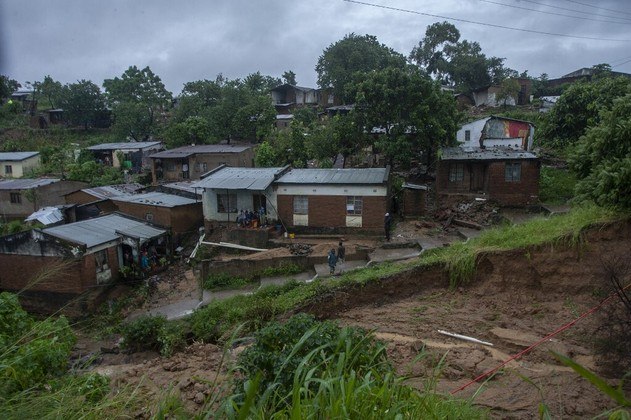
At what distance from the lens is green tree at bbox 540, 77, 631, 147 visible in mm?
21922

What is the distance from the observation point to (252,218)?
68.4 ft

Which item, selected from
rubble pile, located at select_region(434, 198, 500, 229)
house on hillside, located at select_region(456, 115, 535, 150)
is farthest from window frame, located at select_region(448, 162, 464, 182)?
house on hillside, located at select_region(456, 115, 535, 150)

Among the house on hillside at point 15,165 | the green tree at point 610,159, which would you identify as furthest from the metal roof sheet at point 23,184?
the green tree at point 610,159

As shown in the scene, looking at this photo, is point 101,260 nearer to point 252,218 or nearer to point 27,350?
point 252,218

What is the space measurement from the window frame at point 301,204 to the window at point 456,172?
808 centimetres

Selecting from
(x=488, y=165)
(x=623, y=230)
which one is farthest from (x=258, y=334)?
(x=488, y=165)

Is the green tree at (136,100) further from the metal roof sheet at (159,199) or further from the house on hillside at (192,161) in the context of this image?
the metal roof sheet at (159,199)

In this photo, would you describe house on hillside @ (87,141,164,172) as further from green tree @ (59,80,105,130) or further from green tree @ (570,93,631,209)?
green tree @ (570,93,631,209)

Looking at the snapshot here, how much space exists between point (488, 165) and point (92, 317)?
754 inches

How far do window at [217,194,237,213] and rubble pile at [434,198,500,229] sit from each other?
10.0 meters

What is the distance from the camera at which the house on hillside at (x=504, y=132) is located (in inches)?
1156

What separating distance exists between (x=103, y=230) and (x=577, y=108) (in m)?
24.7

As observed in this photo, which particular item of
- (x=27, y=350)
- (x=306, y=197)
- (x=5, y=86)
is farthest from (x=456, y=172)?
(x=27, y=350)

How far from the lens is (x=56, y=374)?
6.35 m
